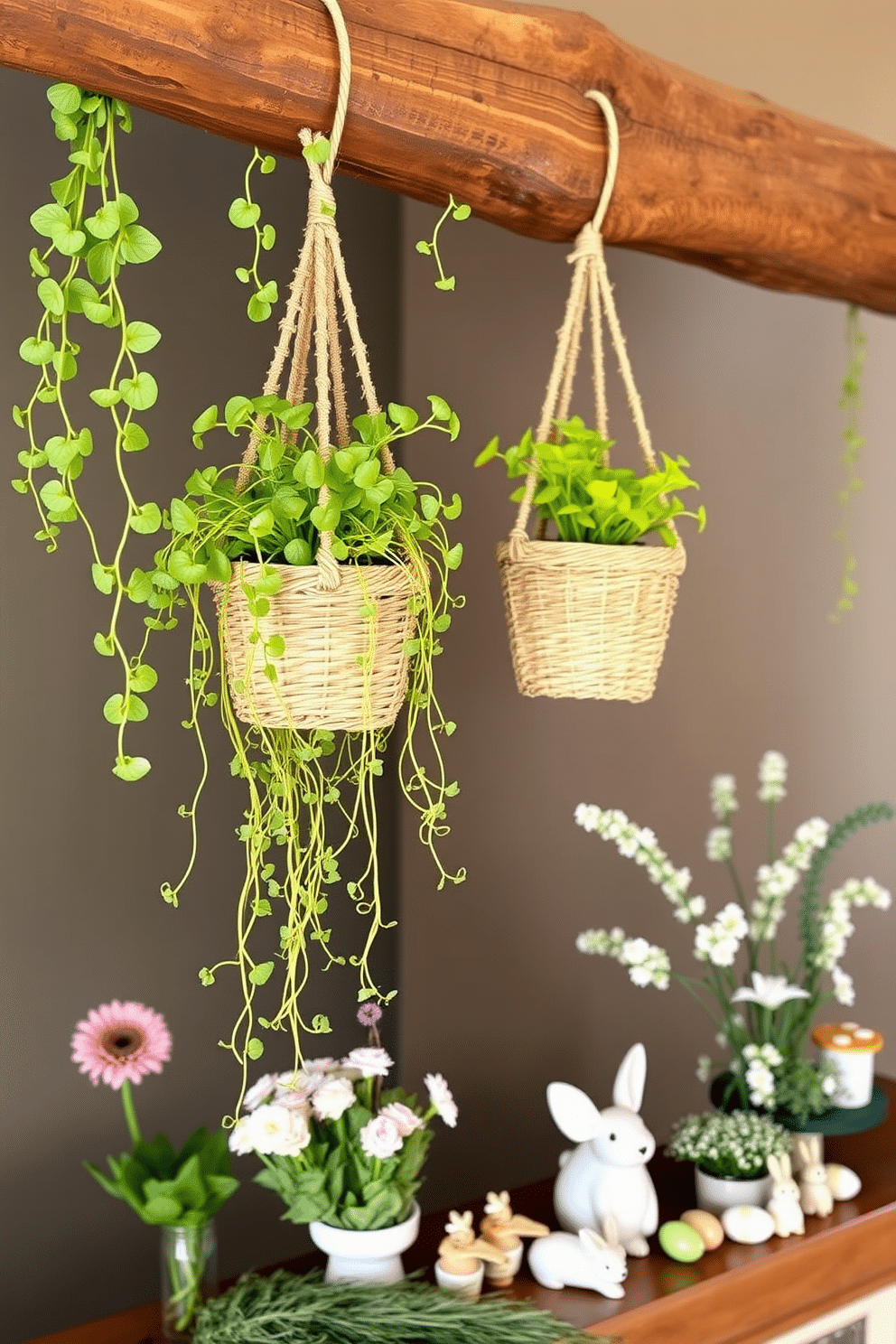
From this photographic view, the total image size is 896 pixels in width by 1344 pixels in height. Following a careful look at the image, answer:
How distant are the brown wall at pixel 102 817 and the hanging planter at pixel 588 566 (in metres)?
0.53

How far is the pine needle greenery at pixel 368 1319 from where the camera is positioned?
47.2 inches

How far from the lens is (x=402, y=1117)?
1.30 meters

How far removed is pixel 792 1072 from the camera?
5.45 ft

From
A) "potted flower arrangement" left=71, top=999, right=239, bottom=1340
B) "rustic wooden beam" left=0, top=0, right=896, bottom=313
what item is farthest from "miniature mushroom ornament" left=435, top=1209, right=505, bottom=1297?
"rustic wooden beam" left=0, top=0, right=896, bottom=313

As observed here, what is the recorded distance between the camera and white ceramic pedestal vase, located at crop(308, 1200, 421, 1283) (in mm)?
1274

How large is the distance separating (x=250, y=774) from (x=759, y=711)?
134 cm

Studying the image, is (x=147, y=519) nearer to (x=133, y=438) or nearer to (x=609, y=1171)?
(x=133, y=438)

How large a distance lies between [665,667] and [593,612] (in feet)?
2.97

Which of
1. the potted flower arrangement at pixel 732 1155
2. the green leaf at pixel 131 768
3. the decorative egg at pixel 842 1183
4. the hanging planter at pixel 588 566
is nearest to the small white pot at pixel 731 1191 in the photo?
the potted flower arrangement at pixel 732 1155

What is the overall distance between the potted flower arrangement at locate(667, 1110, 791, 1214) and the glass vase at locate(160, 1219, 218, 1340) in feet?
1.98

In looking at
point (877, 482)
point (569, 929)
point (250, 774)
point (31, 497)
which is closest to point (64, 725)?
point (31, 497)

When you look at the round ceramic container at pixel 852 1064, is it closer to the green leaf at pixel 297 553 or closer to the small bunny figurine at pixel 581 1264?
the small bunny figurine at pixel 581 1264

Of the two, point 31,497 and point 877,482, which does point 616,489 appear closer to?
point 31,497

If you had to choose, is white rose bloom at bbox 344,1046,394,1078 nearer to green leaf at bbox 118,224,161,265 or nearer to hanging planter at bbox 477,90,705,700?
hanging planter at bbox 477,90,705,700
